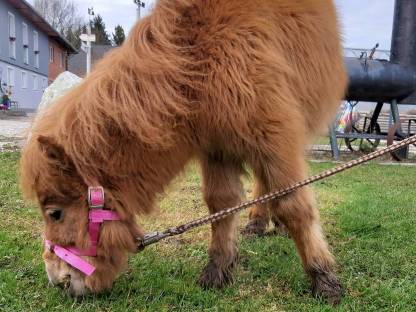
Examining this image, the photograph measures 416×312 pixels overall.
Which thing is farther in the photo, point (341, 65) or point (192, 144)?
point (341, 65)

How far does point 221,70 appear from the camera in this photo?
2.48m

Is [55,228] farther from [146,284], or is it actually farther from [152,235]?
[146,284]

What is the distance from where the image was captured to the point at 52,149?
229 centimetres

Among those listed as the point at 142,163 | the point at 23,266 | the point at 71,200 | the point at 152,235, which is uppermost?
the point at 142,163

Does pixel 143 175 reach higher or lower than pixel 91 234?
higher

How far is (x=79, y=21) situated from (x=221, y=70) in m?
61.9

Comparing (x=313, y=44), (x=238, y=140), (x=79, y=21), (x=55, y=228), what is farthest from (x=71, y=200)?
(x=79, y=21)

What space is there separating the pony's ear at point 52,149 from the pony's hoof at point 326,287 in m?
1.52

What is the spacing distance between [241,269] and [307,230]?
704mm

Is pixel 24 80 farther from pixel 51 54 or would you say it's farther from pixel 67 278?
pixel 67 278

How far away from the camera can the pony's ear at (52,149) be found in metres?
2.24

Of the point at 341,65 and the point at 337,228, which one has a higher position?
the point at 341,65

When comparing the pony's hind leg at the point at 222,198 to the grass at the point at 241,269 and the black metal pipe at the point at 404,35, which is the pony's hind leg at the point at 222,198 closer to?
the grass at the point at 241,269

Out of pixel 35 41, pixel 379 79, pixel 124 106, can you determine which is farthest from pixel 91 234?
pixel 35 41
